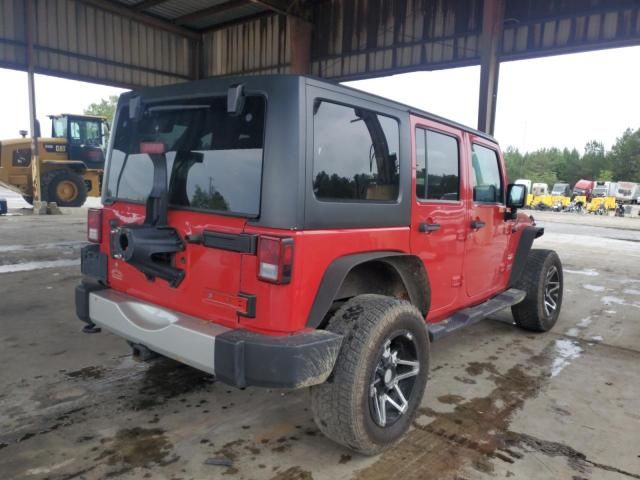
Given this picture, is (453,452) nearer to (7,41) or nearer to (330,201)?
(330,201)

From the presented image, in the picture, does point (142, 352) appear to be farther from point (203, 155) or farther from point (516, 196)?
point (516, 196)

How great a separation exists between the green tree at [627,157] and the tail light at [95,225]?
2876 inches

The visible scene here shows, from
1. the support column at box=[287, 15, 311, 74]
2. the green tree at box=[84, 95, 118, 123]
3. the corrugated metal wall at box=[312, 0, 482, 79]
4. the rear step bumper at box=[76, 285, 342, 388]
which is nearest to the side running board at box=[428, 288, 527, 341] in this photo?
the rear step bumper at box=[76, 285, 342, 388]

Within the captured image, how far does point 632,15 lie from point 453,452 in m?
10.6

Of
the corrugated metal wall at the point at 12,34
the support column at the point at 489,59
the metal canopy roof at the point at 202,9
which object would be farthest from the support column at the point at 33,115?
the support column at the point at 489,59

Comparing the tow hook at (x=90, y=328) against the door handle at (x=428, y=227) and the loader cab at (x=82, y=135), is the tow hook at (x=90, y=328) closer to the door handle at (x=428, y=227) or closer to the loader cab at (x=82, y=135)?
the door handle at (x=428, y=227)

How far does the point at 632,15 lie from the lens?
31.3 ft

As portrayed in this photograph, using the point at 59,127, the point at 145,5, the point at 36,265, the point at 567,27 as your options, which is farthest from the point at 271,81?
the point at 59,127

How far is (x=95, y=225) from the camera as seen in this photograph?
3.10m

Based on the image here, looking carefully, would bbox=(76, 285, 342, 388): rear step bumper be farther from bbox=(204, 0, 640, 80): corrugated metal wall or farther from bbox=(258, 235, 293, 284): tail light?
bbox=(204, 0, 640, 80): corrugated metal wall

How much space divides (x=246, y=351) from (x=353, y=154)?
45.4 inches

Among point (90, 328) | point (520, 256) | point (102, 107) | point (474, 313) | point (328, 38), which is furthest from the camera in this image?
point (102, 107)

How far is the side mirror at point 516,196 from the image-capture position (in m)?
4.17

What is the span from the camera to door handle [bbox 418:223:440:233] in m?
2.96
